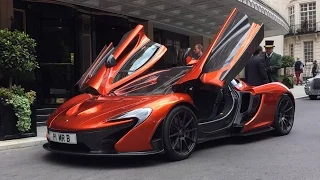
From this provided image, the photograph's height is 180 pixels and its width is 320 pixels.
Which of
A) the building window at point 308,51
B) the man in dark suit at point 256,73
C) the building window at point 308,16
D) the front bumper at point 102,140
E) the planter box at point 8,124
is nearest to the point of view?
the front bumper at point 102,140

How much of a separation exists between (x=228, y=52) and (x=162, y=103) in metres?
1.43

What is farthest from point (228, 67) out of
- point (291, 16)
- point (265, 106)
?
point (291, 16)

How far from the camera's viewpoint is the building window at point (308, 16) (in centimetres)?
4416

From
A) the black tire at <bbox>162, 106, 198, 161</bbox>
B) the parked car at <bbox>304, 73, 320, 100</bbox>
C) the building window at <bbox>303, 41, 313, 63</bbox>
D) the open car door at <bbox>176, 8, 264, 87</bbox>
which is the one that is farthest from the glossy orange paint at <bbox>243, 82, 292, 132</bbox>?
the building window at <bbox>303, 41, 313, 63</bbox>

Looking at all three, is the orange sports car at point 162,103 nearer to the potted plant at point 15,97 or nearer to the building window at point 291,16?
the potted plant at point 15,97

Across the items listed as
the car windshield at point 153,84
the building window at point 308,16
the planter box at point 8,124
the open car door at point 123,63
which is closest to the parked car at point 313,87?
the car windshield at point 153,84

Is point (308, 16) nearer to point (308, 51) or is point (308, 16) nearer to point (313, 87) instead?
point (308, 51)

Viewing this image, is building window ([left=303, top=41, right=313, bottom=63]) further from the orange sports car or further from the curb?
the curb

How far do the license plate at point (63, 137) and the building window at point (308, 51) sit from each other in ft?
140

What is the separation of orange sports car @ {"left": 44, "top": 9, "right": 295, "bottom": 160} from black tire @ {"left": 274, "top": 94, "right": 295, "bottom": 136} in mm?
19

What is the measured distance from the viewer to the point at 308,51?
44656 mm

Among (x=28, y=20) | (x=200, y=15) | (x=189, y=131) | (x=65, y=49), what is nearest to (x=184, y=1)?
(x=200, y=15)

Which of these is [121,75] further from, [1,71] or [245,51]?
[1,71]

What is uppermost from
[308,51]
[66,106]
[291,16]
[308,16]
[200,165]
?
[291,16]
